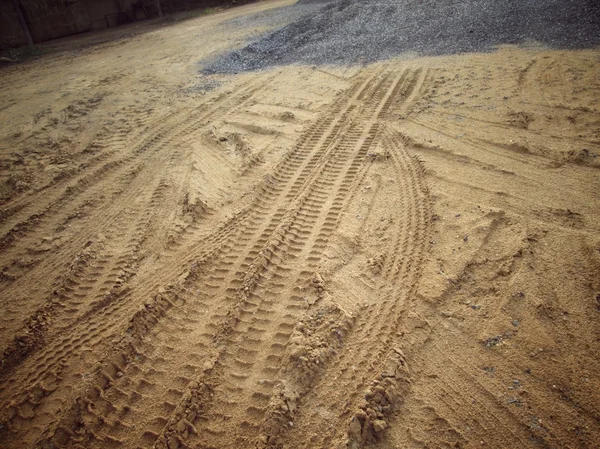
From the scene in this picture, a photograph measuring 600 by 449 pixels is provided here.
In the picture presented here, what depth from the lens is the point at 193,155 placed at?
181 inches

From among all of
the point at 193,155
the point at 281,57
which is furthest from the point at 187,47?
the point at 193,155

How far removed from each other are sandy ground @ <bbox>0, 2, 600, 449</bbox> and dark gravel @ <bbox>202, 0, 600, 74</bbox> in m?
1.58

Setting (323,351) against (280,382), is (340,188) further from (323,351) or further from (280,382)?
(280,382)

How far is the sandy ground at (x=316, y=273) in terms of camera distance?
2059 millimetres

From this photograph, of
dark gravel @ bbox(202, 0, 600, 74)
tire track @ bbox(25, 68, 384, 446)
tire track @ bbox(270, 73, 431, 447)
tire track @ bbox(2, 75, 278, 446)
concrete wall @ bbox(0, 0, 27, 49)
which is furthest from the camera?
concrete wall @ bbox(0, 0, 27, 49)

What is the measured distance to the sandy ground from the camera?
6.75 ft

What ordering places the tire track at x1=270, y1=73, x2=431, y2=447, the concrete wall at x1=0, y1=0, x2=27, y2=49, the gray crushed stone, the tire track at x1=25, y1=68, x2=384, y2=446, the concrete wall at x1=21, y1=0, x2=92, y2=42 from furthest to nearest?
the concrete wall at x1=21, y1=0, x2=92, y2=42
the gray crushed stone
the concrete wall at x1=0, y1=0, x2=27, y2=49
the tire track at x1=25, y1=68, x2=384, y2=446
the tire track at x1=270, y1=73, x2=431, y2=447

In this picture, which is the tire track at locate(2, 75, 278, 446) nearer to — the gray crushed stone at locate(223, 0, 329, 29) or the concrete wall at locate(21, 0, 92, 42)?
the gray crushed stone at locate(223, 0, 329, 29)

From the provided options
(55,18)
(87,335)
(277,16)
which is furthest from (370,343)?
(55,18)

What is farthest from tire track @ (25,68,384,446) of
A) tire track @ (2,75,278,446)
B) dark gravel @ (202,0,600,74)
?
dark gravel @ (202,0,600,74)

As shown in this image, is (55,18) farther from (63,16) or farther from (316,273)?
(316,273)

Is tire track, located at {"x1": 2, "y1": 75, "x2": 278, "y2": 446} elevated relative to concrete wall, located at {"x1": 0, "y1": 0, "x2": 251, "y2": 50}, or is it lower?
lower

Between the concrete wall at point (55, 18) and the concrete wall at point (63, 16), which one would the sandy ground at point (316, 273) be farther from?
the concrete wall at point (55, 18)

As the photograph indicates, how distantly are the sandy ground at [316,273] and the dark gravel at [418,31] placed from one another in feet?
5.18
